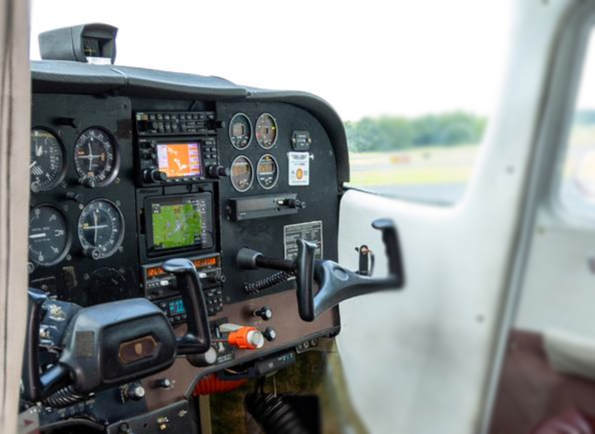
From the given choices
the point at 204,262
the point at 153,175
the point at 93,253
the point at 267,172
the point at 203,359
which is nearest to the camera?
the point at 93,253

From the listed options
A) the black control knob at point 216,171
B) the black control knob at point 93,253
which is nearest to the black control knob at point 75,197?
the black control knob at point 93,253

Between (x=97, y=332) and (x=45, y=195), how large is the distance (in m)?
1.12

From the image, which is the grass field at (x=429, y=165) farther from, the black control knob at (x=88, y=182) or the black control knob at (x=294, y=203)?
the black control knob at (x=294, y=203)

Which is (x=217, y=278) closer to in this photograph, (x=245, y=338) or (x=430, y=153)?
(x=245, y=338)

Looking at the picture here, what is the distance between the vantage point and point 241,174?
2.51m

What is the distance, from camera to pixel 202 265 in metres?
2.38

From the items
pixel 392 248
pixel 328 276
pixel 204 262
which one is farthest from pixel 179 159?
pixel 392 248

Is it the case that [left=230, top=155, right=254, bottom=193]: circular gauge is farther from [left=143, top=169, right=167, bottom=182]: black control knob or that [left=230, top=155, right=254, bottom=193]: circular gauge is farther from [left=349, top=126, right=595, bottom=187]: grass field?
[left=349, top=126, right=595, bottom=187]: grass field

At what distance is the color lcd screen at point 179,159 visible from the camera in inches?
88.4

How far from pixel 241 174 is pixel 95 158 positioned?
625 mm

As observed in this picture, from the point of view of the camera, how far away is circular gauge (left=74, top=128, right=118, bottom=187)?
Result: 2.04 m

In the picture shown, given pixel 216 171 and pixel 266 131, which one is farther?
pixel 266 131

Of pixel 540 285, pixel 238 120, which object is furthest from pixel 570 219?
pixel 238 120

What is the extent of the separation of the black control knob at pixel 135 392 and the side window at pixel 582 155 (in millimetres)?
1854
